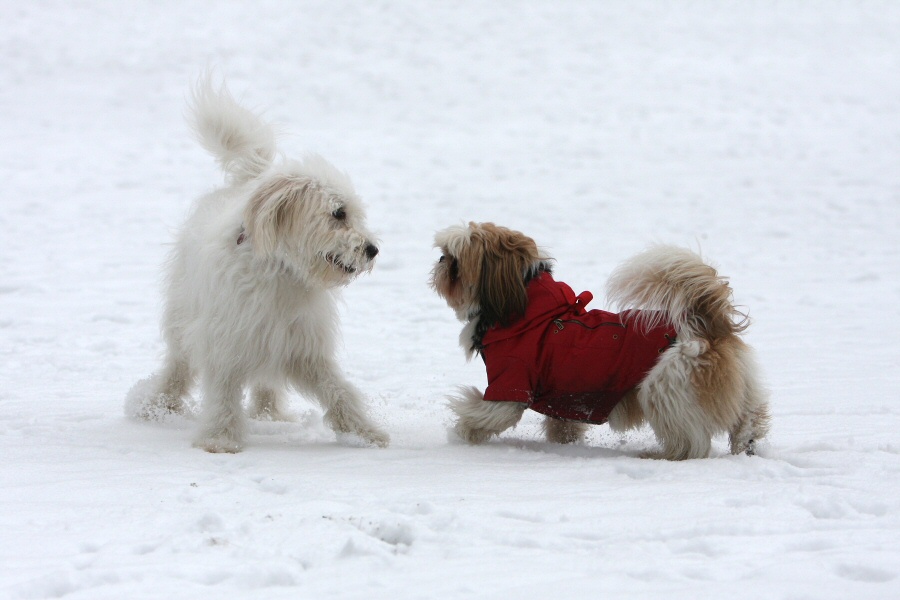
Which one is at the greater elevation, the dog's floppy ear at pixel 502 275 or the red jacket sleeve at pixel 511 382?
the dog's floppy ear at pixel 502 275

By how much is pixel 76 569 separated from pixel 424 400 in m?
3.14

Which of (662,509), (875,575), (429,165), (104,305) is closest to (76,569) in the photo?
(662,509)

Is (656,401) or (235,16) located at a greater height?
(235,16)

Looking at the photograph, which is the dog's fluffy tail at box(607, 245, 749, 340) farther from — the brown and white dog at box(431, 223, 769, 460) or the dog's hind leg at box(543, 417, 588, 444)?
the dog's hind leg at box(543, 417, 588, 444)

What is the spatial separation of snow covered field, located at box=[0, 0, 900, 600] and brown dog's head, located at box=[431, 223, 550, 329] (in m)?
0.72

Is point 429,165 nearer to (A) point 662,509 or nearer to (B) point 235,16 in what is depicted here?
(B) point 235,16

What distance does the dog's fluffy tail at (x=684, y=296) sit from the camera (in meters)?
4.08

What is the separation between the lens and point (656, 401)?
4.07 metres

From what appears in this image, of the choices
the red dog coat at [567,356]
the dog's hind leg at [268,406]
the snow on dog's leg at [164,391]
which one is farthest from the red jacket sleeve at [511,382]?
the snow on dog's leg at [164,391]

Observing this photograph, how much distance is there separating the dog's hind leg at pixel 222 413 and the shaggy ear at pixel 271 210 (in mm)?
762

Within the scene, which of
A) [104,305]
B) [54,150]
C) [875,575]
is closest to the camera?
[875,575]

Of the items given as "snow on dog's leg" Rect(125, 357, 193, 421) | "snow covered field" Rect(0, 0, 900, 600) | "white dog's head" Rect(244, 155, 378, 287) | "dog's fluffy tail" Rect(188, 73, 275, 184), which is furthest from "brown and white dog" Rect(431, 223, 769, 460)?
"snow on dog's leg" Rect(125, 357, 193, 421)

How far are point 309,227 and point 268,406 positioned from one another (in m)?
1.51

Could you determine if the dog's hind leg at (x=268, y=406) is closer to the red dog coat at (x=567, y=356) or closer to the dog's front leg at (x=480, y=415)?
the dog's front leg at (x=480, y=415)
